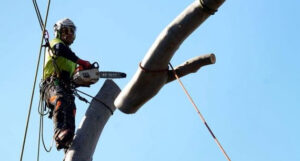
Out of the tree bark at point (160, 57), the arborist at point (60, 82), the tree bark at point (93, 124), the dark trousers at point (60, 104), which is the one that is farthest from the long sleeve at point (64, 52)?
the tree bark at point (160, 57)

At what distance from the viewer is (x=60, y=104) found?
5.57 m

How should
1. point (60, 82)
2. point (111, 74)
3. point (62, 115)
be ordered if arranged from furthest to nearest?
1. point (111, 74)
2. point (60, 82)
3. point (62, 115)

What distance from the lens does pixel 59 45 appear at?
600cm

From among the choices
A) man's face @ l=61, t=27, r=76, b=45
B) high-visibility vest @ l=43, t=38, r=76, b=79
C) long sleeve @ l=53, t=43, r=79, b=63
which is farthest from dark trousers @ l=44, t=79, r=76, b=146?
man's face @ l=61, t=27, r=76, b=45

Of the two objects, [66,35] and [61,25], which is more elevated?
[61,25]

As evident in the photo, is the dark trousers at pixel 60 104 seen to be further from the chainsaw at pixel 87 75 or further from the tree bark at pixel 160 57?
the tree bark at pixel 160 57

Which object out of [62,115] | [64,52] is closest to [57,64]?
[64,52]

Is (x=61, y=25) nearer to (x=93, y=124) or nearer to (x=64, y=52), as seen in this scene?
(x=64, y=52)

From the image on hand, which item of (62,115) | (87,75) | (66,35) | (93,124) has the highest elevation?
(66,35)

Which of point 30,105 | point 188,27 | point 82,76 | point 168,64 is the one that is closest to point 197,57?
point 168,64

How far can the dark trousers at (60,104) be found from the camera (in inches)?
213

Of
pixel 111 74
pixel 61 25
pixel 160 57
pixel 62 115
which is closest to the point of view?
Result: pixel 160 57

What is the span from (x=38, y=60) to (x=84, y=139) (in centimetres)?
87

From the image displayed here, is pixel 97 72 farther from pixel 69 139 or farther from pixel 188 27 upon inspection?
pixel 188 27
